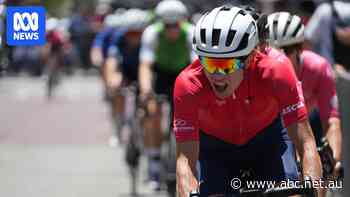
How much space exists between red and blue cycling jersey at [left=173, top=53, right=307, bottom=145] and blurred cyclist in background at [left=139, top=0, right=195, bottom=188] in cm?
492

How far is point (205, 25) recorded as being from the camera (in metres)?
5.92

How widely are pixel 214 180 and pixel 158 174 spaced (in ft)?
18.8

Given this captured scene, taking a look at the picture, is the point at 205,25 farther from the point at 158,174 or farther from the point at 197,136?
the point at 158,174

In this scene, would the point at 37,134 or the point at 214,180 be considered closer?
the point at 214,180

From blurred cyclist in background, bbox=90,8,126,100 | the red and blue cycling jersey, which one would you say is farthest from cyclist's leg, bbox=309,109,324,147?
blurred cyclist in background, bbox=90,8,126,100

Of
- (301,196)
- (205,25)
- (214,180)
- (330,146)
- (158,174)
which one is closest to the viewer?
(301,196)

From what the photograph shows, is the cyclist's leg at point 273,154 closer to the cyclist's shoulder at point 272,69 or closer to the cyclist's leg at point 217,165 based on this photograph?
the cyclist's leg at point 217,165

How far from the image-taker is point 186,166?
6.09 meters

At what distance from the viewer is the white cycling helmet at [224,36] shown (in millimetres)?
5852

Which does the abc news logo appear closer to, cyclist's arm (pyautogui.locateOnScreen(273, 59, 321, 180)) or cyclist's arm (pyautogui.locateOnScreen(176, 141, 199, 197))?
cyclist's arm (pyautogui.locateOnScreen(176, 141, 199, 197))

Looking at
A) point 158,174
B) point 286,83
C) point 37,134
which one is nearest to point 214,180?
point 286,83

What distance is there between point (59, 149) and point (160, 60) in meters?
5.40

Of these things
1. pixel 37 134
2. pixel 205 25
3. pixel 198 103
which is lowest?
pixel 37 134

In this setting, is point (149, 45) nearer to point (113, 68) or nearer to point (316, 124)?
point (113, 68)
